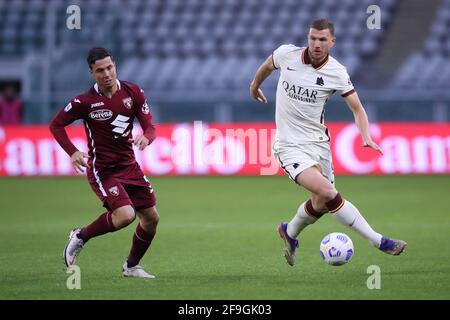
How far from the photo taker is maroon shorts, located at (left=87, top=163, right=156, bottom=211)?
787 cm

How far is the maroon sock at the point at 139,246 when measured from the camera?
26.7ft

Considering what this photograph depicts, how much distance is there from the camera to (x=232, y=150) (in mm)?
18844

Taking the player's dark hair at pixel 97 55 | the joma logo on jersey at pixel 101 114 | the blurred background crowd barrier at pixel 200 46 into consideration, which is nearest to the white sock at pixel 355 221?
the joma logo on jersey at pixel 101 114

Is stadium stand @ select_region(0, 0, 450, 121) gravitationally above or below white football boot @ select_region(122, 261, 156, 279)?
above

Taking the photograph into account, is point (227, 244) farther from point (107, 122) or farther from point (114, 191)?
point (107, 122)

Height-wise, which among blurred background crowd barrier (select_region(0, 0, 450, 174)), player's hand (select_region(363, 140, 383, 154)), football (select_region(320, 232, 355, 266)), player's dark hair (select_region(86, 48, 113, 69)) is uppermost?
blurred background crowd barrier (select_region(0, 0, 450, 174))

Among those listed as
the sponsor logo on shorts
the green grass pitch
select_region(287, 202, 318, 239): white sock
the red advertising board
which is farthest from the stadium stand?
the sponsor logo on shorts

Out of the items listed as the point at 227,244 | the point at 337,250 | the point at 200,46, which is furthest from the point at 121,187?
the point at 200,46

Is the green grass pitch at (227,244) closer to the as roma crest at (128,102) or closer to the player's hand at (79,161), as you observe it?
the player's hand at (79,161)

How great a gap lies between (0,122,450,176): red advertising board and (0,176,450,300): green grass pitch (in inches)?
24.6

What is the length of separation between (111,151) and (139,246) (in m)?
0.85

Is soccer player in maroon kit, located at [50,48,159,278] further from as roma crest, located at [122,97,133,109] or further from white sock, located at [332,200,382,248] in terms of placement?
white sock, located at [332,200,382,248]

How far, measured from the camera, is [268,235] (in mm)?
11203

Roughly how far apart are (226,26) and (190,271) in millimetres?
17725
